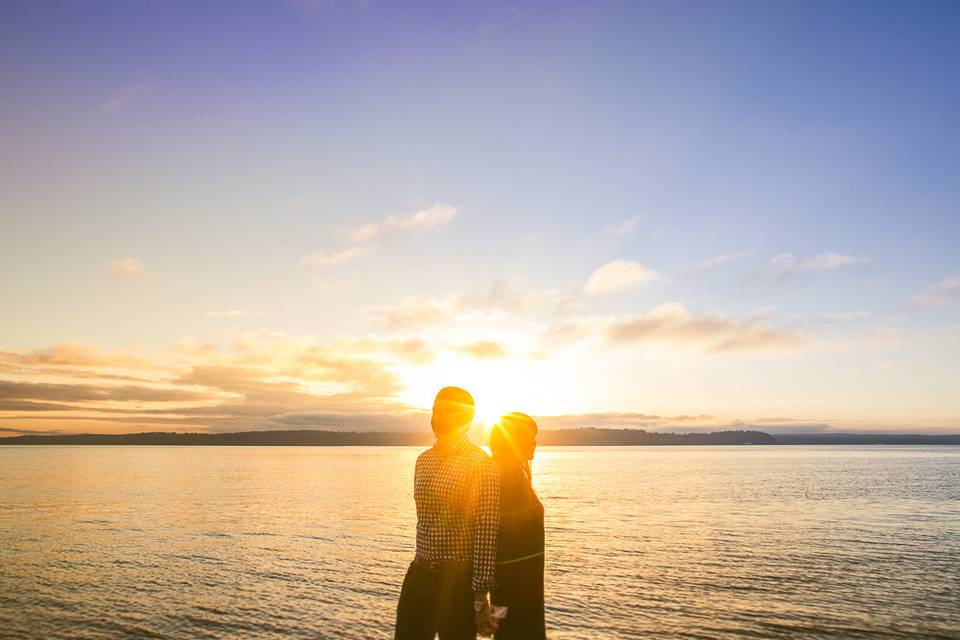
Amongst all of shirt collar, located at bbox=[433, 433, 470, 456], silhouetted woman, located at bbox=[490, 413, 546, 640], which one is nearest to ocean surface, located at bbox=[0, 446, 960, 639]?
silhouetted woman, located at bbox=[490, 413, 546, 640]

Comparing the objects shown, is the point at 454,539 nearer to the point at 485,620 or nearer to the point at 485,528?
the point at 485,528

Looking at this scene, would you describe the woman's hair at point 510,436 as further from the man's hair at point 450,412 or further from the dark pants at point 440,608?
the dark pants at point 440,608

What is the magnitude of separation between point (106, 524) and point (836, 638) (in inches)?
1290

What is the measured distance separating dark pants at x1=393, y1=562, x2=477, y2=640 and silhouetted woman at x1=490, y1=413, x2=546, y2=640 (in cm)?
→ 37

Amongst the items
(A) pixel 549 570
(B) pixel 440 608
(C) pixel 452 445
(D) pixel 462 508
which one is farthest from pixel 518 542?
(A) pixel 549 570

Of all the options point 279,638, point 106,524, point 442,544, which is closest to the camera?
point 442,544

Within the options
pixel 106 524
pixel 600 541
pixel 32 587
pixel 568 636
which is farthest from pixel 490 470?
pixel 106 524

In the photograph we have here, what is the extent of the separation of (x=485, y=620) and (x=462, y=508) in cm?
90

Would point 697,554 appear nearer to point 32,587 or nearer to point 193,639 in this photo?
point 193,639

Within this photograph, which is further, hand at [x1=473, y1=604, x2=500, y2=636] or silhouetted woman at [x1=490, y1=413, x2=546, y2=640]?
silhouetted woman at [x1=490, y1=413, x2=546, y2=640]

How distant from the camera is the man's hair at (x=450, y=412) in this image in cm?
520

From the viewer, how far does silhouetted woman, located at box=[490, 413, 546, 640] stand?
5.42m

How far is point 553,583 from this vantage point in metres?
18.9

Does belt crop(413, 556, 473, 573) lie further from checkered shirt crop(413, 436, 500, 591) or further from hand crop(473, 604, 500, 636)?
hand crop(473, 604, 500, 636)
